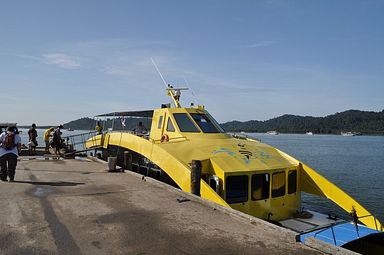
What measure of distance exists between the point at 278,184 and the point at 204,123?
3.97 metres

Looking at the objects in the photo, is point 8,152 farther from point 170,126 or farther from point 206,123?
point 206,123

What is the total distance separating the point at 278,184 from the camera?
9.82 meters

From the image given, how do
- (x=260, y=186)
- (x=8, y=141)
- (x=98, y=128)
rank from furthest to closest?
(x=98, y=128) → (x=8, y=141) → (x=260, y=186)

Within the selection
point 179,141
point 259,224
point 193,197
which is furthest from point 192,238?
point 179,141

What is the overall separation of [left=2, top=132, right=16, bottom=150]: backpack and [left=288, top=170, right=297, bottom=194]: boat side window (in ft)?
27.6

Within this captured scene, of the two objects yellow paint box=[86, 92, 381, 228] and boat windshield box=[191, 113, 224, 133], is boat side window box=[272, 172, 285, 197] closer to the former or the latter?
yellow paint box=[86, 92, 381, 228]

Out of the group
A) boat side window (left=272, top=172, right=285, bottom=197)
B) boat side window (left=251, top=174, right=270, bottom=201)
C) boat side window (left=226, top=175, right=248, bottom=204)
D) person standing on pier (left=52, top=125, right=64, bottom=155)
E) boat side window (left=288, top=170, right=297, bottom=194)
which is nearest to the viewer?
boat side window (left=226, top=175, right=248, bottom=204)

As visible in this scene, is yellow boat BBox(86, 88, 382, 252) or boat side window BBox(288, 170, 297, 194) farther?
boat side window BBox(288, 170, 297, 194)

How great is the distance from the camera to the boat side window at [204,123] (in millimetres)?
12465

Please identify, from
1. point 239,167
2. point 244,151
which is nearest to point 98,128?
point 244,151

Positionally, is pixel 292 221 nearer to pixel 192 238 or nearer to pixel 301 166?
pixel 301 166

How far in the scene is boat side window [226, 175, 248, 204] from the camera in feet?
28.8

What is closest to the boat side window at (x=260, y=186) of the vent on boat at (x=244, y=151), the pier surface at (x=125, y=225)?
the vent on boat at (x=244, y=151)

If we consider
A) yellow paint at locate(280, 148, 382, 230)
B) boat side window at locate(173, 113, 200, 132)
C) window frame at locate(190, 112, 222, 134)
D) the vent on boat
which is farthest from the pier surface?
yellow paint at locate(280, 148, 382, 230)
